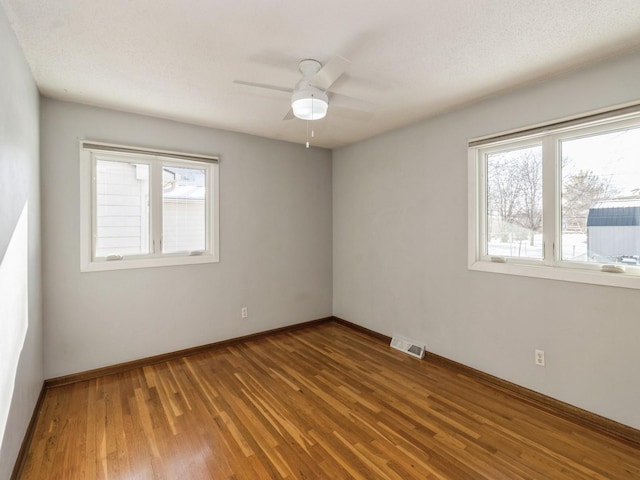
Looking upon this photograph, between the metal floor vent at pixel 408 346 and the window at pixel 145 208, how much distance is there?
7.66ft

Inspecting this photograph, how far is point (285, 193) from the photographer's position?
14.0 feet

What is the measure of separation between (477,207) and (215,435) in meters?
2.90

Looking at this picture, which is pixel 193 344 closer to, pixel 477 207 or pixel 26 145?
pixel 26 145

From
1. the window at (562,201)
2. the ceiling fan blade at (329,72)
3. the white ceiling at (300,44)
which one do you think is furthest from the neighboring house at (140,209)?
the window at (562,201)

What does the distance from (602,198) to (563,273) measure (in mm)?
602

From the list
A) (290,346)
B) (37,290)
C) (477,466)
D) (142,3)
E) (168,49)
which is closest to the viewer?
(142,3)

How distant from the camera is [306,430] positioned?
7.21ft

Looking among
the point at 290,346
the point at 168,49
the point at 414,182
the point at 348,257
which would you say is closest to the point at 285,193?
the point at 348,257

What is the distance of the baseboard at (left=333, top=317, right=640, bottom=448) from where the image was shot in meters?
2.10

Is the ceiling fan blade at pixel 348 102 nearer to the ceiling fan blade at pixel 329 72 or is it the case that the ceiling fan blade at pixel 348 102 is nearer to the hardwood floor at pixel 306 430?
the ceiling fan blade at pixel 329 72

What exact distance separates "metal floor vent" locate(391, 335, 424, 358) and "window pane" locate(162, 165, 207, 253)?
2.52 meters

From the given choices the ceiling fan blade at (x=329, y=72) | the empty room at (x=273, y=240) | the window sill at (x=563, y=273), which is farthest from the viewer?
the window sill at (x=563, y=273)

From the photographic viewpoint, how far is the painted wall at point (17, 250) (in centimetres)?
161

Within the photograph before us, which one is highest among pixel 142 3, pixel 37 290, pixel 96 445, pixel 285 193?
pixel 142 3
